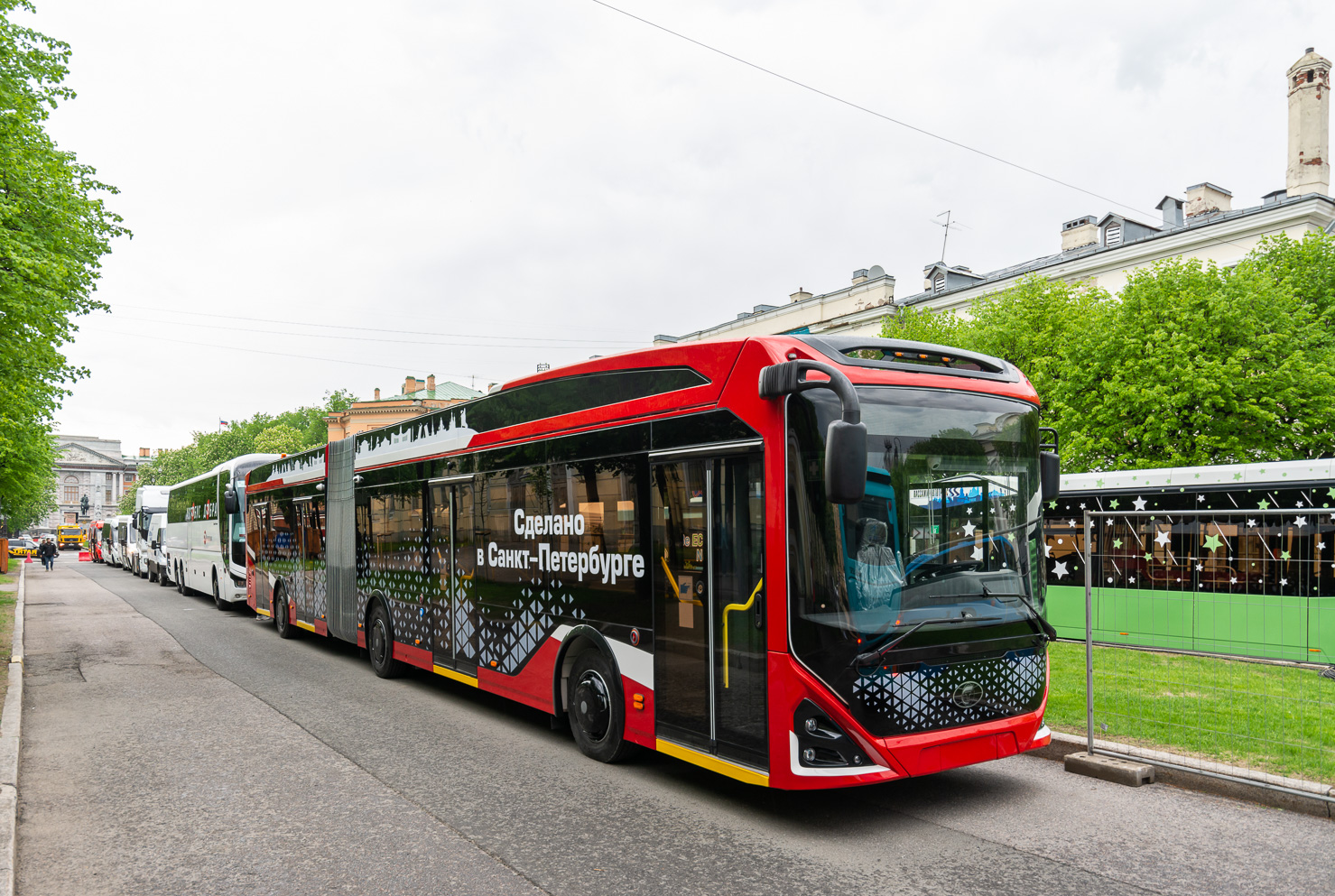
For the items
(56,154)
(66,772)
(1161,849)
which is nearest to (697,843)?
(1161,849)

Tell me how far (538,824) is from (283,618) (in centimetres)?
1233

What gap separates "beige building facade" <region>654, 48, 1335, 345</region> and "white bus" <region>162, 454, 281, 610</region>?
17.8 metres

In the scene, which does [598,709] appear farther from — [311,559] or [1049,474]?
[311,559]

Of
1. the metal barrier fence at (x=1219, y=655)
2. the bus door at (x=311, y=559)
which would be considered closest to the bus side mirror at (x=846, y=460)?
the metal barrier fence at (x=1219, y=655)

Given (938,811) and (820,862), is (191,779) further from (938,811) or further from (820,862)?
(938,811)

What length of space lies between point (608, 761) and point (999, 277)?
42.7m

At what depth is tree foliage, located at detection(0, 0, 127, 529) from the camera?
13023 millimetres

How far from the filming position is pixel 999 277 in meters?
45.2

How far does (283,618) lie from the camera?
1666 centimetres

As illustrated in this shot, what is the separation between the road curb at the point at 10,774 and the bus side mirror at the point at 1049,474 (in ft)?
22.4

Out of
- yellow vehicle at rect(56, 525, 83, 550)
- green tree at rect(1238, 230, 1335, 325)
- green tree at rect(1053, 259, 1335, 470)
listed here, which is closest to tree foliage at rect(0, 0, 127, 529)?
green tree at rect(1053, 259, 1335, 470)

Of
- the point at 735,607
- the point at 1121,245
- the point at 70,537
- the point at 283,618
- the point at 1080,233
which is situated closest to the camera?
the point at 735,607

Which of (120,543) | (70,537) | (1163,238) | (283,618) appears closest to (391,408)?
(120,543)

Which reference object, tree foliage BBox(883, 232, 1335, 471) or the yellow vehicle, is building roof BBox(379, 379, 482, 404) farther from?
tree foliage BBox(883, 232, 1335, 471)
